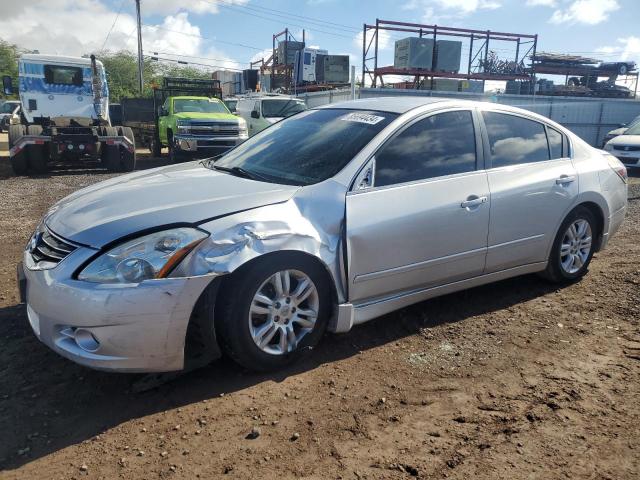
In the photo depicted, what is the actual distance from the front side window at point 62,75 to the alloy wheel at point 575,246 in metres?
13.0

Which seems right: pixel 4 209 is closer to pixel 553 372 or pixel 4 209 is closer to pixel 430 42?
pixel 553 372

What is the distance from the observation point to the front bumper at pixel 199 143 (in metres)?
14.0

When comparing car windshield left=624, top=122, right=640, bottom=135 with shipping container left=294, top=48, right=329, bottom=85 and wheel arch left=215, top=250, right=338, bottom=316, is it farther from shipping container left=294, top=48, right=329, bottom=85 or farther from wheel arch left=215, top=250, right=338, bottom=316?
shipping container left=294, top=48, right=329, bottom=85

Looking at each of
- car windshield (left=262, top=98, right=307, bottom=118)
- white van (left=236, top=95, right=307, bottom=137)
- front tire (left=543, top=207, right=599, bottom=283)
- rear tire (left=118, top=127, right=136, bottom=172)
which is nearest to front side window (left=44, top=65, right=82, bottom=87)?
rear tire (left=118, top=127, right=136, bottom=172)

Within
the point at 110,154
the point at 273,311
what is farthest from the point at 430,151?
the point at 110,154

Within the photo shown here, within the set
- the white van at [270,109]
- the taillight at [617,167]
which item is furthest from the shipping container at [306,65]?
the taillight at [617,167]

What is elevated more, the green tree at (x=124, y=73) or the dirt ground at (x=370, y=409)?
the green tree at (x=124, y=73)

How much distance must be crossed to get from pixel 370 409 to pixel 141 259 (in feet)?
4.76

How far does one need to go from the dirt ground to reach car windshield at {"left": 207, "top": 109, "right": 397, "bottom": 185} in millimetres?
1201

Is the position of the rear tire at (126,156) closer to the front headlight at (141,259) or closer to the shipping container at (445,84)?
the front headlight at (141,259)

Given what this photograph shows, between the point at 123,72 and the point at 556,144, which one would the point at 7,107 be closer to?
the point at 123,72

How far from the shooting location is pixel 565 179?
14.7 feet

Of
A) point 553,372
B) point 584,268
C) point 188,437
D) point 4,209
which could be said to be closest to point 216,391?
point 188,437

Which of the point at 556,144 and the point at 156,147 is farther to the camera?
the point at 156,147
